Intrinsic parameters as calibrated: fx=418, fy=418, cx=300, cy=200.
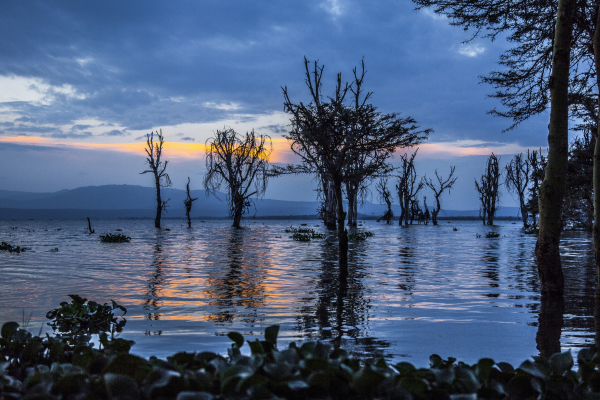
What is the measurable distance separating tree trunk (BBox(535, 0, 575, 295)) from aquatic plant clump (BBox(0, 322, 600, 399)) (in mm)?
6078

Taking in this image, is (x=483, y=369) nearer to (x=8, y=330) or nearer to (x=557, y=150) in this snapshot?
(x=8, y=330)

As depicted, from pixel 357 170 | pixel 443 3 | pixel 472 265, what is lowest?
pixel 472 265

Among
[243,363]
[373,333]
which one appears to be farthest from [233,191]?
[243,363]

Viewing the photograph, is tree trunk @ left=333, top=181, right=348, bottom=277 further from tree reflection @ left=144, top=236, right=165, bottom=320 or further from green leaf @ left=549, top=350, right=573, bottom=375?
green leaf @ left=549, top=350, right=573, bottom=375

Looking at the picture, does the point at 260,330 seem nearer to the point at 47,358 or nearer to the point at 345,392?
the point at 47,358

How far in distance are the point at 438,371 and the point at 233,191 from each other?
45.0 meters

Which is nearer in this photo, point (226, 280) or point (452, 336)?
point (452, 336)

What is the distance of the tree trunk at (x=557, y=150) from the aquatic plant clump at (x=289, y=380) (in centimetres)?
608

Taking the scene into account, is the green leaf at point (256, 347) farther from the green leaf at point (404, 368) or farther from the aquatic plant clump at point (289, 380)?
the green leaf at point (404, 368)

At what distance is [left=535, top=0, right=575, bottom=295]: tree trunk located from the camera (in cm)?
723


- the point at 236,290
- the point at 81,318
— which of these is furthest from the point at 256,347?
the point at 236,290

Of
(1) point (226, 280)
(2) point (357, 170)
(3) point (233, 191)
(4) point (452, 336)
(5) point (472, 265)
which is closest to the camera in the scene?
(4) point (452, 336)

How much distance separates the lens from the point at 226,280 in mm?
10180

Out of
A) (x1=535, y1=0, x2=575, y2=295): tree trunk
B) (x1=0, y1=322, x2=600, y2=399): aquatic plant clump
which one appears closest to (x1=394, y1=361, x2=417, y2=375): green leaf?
(x1=0, y1=322, x2=600, y2=399): aquatic plant clump
